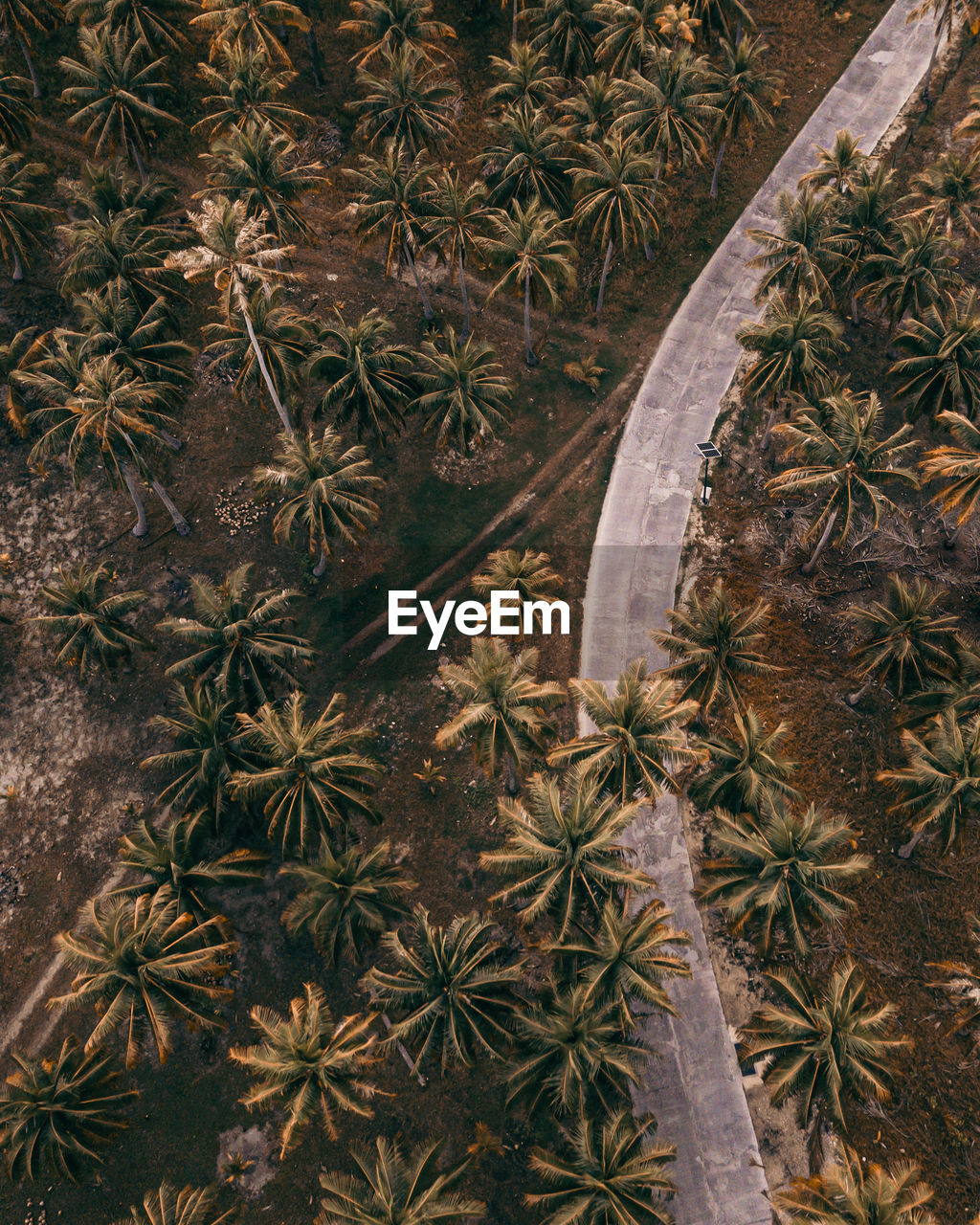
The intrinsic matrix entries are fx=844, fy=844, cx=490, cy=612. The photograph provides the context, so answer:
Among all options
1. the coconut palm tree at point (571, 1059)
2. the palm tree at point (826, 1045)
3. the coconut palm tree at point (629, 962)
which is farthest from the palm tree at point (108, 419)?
the palm tree at point (826, 1045)

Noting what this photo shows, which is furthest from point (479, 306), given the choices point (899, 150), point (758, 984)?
point (758, 984)

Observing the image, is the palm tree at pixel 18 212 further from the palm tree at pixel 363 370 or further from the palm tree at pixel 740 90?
the palm tree at pixel 740 90

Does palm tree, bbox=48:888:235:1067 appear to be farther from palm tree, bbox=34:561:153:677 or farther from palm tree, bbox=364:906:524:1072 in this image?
palm tree, bbox=34:561:153:677

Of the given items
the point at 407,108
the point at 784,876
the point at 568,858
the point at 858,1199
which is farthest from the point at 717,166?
the point at 858,1199

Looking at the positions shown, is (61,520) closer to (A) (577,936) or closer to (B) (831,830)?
(A) (577,936)

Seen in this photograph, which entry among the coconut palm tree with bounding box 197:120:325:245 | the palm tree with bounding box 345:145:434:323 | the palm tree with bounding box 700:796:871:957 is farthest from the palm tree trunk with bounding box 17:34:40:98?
the palm tree with bounding box 700:796:871:957

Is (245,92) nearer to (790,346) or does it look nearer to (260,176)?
(260,176)
